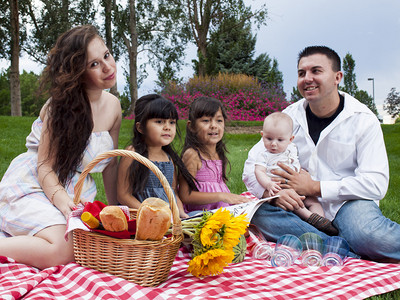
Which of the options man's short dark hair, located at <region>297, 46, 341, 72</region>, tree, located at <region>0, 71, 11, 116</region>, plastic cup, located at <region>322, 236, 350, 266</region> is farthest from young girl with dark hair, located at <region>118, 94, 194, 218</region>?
tree, located at <region>0, 71, 11, 116</region>

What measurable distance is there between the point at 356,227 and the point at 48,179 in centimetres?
218

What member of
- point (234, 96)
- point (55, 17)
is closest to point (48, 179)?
point (234, 96)

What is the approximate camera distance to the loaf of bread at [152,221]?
1.97 metres

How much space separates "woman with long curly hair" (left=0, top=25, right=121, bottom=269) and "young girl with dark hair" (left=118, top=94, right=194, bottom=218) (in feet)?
0.70

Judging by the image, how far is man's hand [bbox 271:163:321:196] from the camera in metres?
3.06

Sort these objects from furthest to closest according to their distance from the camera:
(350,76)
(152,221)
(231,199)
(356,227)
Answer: (350,76) < (231,199) < (356,227) < (152,221)

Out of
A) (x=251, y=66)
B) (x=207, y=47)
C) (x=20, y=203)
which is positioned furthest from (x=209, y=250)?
(x=251, y=66)

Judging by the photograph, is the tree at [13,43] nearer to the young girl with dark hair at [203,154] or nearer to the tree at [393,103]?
the young girl with dark hair at [203,154]

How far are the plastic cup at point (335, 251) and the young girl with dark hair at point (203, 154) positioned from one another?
799 mm

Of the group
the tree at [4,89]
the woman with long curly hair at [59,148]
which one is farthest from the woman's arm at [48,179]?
the tree at [4,89]

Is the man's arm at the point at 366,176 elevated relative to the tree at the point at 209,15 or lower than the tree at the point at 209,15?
lower

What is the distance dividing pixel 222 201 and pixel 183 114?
1026cm

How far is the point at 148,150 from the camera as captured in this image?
313 cm

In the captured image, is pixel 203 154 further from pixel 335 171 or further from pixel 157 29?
pixel 157 29
